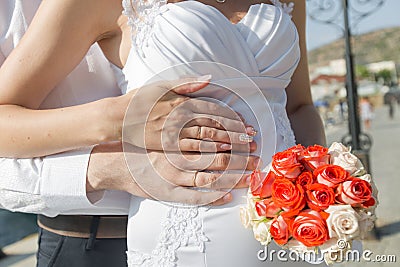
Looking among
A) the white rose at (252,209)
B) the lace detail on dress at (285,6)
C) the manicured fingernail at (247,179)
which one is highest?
the lace detail on dress at (285,6)

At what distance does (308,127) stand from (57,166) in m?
0.93

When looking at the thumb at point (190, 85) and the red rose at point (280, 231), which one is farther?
the thumb at point (190, 85)

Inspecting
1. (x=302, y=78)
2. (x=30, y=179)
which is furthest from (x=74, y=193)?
(x=302, y=78)

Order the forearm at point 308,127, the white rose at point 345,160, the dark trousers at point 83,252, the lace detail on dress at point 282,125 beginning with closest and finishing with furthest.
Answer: the white rose at point 345,160
the lace detail on dress at point 282,125
the dark trousers at point 83,252
the forearm at point 308,127

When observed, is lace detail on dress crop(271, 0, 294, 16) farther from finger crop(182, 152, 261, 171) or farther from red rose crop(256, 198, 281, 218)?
red rose crop(256, 198, 281, 218)

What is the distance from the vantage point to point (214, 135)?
5.25 feet

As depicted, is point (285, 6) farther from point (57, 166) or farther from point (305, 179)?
point (57, 166)

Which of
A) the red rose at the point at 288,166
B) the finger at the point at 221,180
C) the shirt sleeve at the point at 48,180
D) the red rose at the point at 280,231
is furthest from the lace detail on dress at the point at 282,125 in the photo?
the shirt sleeve at the point at 48,180

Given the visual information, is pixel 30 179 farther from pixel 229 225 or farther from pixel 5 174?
pixel 229 225

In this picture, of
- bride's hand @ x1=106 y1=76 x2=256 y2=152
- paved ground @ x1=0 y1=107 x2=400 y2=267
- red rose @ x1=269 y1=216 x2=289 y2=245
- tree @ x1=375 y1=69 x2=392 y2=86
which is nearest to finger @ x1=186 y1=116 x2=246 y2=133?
bride's hand @ x1=106 y1=76 x2=256 y2=152

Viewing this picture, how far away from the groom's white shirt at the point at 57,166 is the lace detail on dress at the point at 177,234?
0.65 ft

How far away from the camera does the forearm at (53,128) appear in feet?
5.05

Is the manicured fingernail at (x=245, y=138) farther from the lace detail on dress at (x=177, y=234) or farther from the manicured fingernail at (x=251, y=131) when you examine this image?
the lace detail on dress at (x=177, y=234)

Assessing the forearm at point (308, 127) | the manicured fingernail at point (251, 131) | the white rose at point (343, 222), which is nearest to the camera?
the white rose at point (343, 222)
